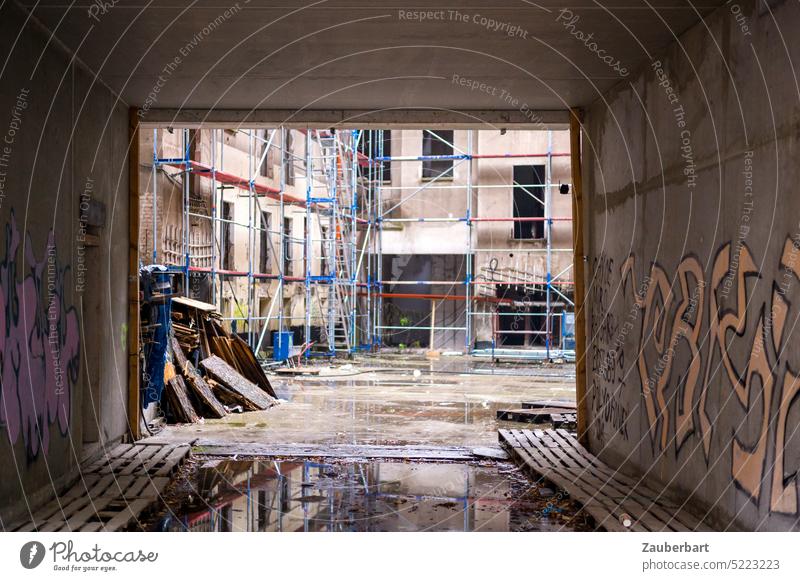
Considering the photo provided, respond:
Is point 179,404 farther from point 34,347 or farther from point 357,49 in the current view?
point 357,49

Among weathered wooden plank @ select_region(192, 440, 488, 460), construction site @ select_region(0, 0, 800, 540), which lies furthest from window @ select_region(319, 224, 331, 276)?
weathered wooden plank @ select_region(192, 440, 488, 460)

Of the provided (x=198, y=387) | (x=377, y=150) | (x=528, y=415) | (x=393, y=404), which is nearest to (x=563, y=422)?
(x=528, y=415)

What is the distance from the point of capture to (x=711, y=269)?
6652 mm

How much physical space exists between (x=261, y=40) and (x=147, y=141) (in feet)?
39.2

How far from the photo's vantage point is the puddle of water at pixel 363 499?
700cm

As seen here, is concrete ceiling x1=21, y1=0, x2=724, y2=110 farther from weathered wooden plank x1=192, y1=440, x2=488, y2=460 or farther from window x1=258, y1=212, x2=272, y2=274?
window x1=258, y1=212, x2=272, y2=274

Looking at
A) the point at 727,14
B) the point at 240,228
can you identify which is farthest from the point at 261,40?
the point at 240,228

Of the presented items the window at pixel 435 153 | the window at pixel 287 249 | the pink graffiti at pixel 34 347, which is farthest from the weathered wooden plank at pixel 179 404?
the window at pixel 435 153

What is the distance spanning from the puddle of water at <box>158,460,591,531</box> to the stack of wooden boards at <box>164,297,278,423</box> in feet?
12.1

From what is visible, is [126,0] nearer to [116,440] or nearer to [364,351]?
[116,440]

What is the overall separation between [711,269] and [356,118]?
5.15m

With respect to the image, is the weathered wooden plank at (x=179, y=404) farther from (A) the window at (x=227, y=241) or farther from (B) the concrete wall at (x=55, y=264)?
(A) the window at (x=227, y=241)

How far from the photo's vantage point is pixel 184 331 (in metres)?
14.3

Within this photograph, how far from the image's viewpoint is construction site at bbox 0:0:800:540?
610 centimetres
